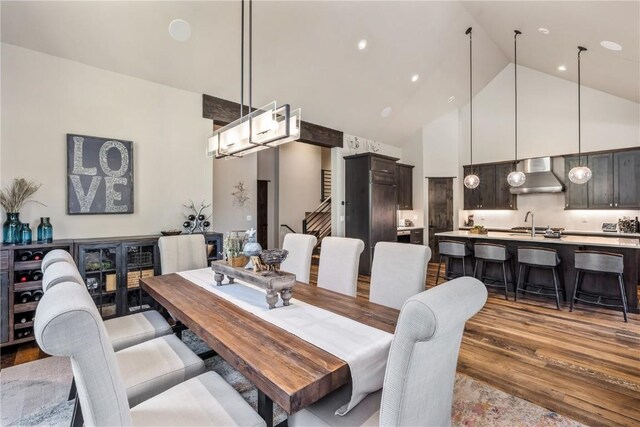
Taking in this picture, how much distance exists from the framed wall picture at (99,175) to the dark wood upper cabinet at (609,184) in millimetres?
8018

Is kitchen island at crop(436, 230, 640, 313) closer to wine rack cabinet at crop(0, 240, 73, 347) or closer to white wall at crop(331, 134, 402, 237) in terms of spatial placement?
white wall at crop(331, 134, 402, 237)

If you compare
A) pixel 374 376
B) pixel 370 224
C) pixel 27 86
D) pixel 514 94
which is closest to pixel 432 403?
pixel 374 376

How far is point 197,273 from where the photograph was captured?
285 cm

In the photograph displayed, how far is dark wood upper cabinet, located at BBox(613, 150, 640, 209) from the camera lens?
223 inches

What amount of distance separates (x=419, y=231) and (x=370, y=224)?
7.15 ft

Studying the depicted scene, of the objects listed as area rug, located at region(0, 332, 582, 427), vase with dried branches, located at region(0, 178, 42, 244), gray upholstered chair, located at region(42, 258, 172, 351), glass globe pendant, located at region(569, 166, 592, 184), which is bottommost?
area rug, located at region(0, 332, 582, 427)

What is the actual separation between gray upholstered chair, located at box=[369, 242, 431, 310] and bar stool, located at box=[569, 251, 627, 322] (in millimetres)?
3132

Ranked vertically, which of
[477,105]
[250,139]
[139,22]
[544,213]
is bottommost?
[544,213]

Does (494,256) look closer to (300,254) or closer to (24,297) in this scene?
(300,254)

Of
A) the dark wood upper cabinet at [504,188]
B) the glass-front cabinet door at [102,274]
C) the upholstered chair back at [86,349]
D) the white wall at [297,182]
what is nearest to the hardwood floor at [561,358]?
the glass-front cabinet door at [102,274]

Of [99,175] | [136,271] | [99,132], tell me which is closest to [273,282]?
[136,271]

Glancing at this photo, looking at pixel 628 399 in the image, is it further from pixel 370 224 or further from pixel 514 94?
pixel 514 94

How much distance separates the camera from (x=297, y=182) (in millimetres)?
8664

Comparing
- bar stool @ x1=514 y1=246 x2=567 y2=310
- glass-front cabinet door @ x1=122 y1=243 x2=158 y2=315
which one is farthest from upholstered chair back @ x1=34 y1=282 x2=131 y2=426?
bar stool @ x1=514 y1=246 x2=567 y2=310
